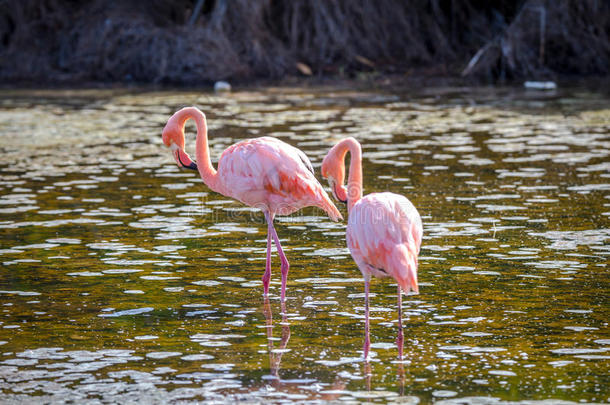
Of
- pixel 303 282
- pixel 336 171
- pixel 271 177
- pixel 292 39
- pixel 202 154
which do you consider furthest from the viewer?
pixel 292 39

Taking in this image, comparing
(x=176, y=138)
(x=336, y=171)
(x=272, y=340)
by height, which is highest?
(x=176, y=138)

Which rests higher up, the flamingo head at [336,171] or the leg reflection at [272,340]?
the flamingo head at [336,171]

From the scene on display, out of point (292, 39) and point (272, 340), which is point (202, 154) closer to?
point (272, 340)

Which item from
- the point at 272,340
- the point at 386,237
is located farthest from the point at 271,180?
the point at 386,237

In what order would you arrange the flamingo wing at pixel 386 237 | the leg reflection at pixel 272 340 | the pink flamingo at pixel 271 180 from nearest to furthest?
1. the flamingo wing at pixel 386 237
2. the leg reflection at pixel 272 340
3. the pink flamingo at pixel 271 180

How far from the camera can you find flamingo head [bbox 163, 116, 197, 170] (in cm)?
760

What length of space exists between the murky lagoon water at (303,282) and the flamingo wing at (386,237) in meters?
0.50

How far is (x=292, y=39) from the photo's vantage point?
25.0 m

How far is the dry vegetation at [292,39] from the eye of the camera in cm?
2292

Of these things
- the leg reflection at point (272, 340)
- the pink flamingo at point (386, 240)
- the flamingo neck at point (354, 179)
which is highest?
the flamingo neck at point (354, 179)

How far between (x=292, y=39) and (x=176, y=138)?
1767 centimetres

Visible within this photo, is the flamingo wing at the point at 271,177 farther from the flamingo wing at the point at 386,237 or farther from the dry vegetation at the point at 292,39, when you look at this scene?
the dry vegetation at the point at 292,39

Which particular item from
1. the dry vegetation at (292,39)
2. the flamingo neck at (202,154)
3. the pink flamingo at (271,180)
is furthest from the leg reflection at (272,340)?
the dry vegetation at (292,39)

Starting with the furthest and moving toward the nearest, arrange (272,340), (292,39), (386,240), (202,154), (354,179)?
1. (292,39)
2. (202,154)
3. (354,179)
4. (272,340)
5. (386,240)
